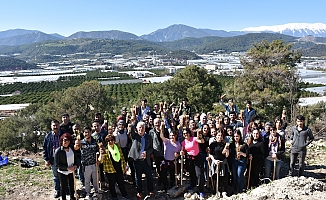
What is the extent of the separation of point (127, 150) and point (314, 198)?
318 centimetres

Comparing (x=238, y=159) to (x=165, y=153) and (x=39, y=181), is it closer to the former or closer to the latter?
(x=165, y=153)

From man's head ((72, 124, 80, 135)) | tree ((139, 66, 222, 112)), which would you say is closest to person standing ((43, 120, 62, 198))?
man's head ((72, 124, 80, 135))

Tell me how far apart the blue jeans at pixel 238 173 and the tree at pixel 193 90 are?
15.7m

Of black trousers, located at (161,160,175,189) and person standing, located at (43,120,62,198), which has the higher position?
person standing, located at (43,120,62,198)

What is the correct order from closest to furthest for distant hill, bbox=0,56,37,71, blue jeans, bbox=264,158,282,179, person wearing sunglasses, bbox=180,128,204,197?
1. person wearing sunglasses, bbox=180,128,204,197
2. blue jeans, bbox=264,158,282,179
3. distant hill, bbox=0,56,37,71

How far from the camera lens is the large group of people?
179 inches

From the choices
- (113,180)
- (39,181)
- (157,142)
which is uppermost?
(157,142)

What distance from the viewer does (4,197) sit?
5.32m

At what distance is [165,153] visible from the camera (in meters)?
4.98

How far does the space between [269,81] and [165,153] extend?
12.2 meters

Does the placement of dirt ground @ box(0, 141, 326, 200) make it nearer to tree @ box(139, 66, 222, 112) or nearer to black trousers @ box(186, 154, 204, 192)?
black trousers @ box(186, 154, 204, 192)

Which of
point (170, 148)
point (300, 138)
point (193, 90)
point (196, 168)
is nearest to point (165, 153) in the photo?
point (170, 148)

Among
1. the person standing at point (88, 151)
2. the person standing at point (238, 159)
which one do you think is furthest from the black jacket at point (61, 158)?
the person standing at point (238, 159)

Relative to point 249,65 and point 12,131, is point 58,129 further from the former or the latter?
point 12,131
